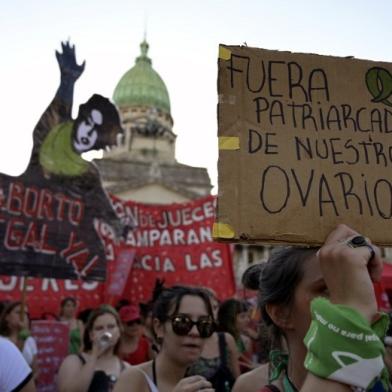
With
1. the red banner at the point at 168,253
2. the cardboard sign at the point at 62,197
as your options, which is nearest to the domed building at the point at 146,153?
the red banner at the point at 168,253

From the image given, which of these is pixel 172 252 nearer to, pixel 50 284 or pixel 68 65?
pixel 50 284

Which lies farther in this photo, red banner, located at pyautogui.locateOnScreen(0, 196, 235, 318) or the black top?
red banner, located at pyautogui.locateOnScreen(0, 196, 235, 318)

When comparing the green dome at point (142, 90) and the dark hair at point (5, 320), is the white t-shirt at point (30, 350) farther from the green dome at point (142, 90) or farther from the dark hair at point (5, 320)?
the green dome at point (142, 90)

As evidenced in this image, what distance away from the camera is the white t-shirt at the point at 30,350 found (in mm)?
4965

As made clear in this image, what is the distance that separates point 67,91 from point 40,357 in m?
3.32

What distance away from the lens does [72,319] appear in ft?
21.7

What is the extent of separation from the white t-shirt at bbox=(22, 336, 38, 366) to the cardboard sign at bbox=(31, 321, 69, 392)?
7 cm

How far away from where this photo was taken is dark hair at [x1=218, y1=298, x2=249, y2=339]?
4383 mm

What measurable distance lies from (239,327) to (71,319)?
2784mm

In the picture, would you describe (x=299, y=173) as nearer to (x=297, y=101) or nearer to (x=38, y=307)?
(x=297, y=101)

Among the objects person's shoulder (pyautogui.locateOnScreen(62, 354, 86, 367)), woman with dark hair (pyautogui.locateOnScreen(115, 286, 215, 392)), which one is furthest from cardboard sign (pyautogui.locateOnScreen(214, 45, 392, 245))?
person's shoulder (pyautogui.locateOnScreen(62, 354, 86, 367))

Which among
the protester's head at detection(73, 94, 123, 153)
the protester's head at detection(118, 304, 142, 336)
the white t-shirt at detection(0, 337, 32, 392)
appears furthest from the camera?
the protester's head at detection(73, 94, 123, 153)

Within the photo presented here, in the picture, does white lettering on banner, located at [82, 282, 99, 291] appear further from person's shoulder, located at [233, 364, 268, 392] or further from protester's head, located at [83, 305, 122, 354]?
person's shoulder, located at [233, 364, 268, 392]

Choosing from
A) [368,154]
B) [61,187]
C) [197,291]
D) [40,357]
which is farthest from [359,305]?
[61,187]
